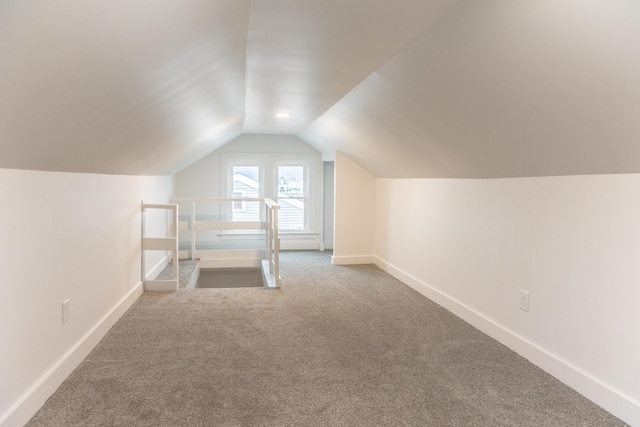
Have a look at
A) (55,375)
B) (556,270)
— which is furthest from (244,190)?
(556,270)

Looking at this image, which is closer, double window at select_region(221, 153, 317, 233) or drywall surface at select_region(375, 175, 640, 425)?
drywall surface at select_region(375, 175, 640, 425)

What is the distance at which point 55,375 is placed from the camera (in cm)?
239

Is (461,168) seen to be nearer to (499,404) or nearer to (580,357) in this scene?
(580,357)

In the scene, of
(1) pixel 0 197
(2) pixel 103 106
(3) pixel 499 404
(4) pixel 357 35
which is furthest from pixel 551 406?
(1) pixel 0 197

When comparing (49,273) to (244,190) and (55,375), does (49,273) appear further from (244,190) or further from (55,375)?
(244,190)

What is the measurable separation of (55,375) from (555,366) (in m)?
2.84

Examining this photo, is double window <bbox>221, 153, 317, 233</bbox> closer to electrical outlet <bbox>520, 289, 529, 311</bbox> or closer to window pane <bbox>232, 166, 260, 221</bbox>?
window pane <bbox>232, 166, 260, 221</bbox>

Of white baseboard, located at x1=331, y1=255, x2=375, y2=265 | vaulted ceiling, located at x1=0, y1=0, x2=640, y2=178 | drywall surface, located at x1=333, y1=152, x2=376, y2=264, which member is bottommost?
white baseboard, located at x1=331, y1=255, x2=375, y2=265

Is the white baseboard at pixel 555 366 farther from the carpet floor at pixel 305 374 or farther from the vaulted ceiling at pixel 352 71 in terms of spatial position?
the vaulted ceiling at pixel 352 71

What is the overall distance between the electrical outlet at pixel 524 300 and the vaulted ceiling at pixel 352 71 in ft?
2.58

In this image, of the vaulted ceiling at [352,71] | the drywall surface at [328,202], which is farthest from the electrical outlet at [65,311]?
the drywall surface at [328,202]

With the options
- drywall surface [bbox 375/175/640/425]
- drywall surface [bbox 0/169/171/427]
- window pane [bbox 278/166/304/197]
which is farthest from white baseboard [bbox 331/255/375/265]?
drywall surface [bbox 0/169/171/427]

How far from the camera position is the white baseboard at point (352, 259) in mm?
6137

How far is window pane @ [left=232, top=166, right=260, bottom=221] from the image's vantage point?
734cm
